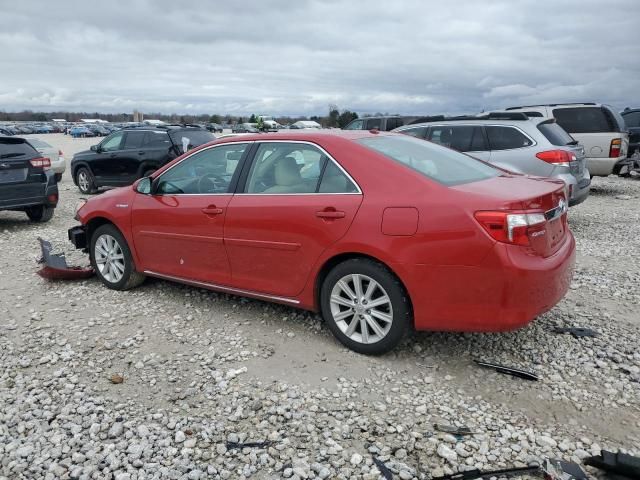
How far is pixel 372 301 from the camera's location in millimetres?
3775

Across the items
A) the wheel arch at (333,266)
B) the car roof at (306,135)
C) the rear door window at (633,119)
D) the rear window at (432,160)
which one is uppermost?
the rear door window at (633,119)

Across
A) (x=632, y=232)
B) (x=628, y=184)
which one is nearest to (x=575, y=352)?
(x=632, y=232)

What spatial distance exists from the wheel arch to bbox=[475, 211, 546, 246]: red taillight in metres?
0.67

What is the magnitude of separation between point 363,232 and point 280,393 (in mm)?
1207

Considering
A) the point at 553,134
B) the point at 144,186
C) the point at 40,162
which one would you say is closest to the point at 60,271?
the point at 144,186

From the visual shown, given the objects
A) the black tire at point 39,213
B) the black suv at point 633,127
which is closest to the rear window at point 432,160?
the black tire at point 39,213

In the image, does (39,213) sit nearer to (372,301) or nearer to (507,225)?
(372,301)

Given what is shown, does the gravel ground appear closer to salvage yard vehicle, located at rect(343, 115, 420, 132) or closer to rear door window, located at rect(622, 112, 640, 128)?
rear door window, located at rect(622, 112, 640, 128)

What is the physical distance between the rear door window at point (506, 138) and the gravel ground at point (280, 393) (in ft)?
11.7

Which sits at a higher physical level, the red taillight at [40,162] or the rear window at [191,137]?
the rear window at [191,137]

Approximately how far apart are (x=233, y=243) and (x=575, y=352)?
9.11 ft

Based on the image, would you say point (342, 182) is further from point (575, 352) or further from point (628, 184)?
point (628, 184)

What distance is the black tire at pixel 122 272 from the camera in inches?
214

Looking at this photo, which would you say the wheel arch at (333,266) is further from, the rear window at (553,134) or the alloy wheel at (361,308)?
the rear window at (553,134)
